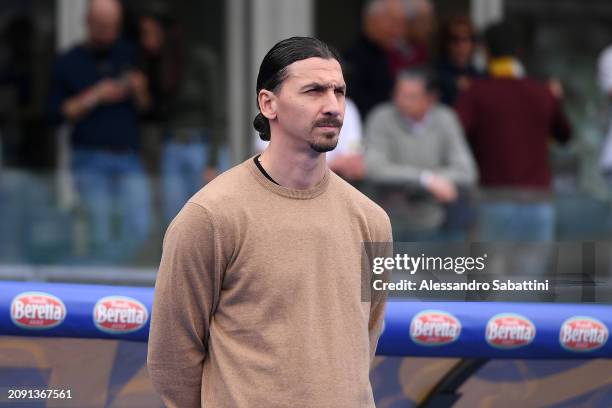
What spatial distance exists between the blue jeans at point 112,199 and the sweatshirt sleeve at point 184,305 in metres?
5.36

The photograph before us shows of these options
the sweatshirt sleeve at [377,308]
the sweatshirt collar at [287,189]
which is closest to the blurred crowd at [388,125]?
the sweatshirt sleeve at [377,308]

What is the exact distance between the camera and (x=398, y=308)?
4531 millimetres

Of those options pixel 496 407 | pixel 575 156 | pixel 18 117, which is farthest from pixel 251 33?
pixel 496 407

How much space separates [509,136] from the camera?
8.79 metres

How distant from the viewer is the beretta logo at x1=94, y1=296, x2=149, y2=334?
446 cm

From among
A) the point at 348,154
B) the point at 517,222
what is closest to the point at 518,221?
the point at 517,222

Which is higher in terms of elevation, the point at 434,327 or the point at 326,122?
the point at 326,122

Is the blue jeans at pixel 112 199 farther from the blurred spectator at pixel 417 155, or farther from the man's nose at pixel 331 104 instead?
the man's nose at pixel 331 104

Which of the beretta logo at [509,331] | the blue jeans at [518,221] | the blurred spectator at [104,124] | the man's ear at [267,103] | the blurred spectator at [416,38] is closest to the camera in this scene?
the man's ear at [267,103]

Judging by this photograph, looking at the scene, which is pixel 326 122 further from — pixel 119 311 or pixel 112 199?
pixel 112 199

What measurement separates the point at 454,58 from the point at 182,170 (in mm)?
2163

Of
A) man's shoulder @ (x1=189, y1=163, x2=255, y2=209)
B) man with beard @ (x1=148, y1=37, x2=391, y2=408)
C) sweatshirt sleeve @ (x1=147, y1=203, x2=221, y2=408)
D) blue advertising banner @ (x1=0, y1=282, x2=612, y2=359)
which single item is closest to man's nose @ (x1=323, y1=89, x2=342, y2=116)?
man with beard @ (x1=148, y1=37, x2=391, y2=408)

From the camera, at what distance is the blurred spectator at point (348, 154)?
26.2 ft

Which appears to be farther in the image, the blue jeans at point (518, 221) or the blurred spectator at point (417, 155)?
the blue jeans at point (518, 221)
